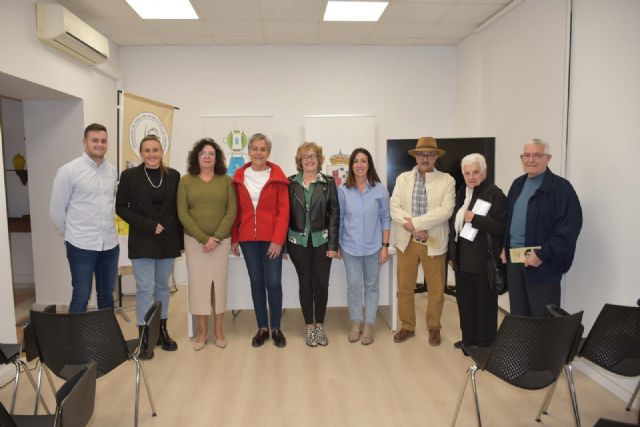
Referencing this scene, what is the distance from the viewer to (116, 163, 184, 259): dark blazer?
3.24m

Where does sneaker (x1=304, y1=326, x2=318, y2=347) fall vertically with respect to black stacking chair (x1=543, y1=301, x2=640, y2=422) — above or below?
below

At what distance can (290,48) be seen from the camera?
568 cm

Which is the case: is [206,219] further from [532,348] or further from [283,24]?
[283,24]

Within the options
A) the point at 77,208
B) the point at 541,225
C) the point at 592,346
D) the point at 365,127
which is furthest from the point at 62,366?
the point at 365,127

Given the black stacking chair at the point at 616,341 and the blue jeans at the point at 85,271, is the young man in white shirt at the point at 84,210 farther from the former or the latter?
the black stacking chair at the point at 616,341

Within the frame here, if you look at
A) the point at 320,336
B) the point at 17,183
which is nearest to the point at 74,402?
the point at 320,336

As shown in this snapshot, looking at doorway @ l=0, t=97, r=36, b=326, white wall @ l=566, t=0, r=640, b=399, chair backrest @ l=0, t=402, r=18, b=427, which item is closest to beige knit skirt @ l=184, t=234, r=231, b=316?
chair backrest @ l=0, t=402, r=18, b=427

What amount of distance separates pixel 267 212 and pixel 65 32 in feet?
7.48

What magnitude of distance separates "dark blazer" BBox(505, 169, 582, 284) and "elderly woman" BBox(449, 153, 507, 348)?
0.97ft

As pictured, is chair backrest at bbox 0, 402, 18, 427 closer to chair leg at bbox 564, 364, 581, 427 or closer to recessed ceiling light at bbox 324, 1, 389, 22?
chair leg at bbox 564, 364, 581, 427

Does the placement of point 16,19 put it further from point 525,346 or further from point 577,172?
point 577,172

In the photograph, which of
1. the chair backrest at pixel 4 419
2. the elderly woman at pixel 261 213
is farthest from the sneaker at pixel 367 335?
the chair backrest at pixel 4 419

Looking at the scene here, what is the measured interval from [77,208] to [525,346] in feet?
9.36

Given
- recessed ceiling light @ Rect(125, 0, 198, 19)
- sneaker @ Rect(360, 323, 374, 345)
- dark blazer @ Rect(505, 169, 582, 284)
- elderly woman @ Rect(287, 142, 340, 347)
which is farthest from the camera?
recessed ceiling light @ Rect(125, 0, 198, 19)
